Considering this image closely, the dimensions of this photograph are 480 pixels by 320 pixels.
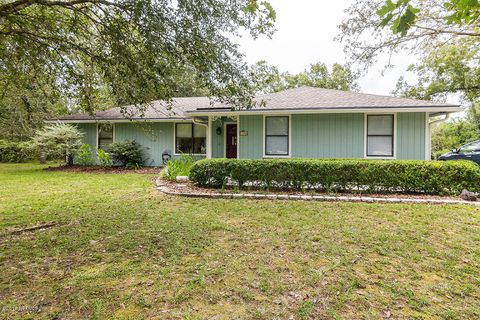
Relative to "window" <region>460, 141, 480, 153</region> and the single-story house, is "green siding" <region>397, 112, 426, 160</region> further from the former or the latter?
"window" <region>460, 141, 480, 153</region>

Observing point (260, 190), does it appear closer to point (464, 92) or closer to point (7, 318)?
point (7, 318)

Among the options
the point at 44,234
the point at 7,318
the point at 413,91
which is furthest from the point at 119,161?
the point at 413,91

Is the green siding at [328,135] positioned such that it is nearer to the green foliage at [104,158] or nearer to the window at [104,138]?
the green foliage at [104,158]

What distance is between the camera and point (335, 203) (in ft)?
20.6

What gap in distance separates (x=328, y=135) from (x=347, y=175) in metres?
2.98

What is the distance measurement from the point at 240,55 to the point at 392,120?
723 centimetres

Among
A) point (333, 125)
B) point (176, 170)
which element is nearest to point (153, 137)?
point (176, 170)

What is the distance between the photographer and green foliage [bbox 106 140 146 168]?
13.0 meters

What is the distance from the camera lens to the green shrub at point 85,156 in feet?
45.2

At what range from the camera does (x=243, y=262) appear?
10.6ft

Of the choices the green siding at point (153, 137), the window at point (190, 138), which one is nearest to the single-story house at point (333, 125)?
the window at point (190, 138)

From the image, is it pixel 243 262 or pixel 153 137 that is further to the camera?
pixel 153 137

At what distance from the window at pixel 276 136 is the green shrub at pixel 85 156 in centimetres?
959

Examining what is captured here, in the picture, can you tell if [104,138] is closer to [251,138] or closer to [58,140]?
[58,140]
